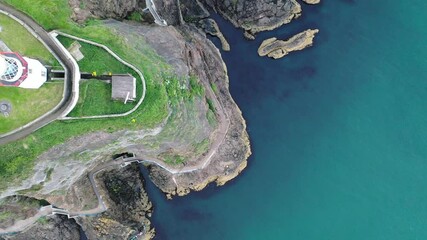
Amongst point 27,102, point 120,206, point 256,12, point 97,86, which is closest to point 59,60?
point 97,86

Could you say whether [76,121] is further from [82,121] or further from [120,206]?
[120,206]

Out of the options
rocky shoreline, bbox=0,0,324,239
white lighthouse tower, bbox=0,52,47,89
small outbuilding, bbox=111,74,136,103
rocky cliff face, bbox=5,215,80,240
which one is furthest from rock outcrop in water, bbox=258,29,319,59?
rocky cliff face, bbox=5,215,80,240

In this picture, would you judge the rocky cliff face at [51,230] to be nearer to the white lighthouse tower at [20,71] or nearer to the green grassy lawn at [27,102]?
the green grassy lawn at [27,102]

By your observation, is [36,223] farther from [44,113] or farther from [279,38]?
[279,38]

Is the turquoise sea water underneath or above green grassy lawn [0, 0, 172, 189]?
underneath

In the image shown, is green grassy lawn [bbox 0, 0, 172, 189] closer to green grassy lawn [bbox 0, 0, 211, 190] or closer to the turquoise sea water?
green grassy lawn [bbox 0, 0, 211, 190]

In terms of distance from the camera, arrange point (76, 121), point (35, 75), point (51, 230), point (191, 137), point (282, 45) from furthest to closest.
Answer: point (282, 45) → point (51, 230) → point (191, 137) → point (76, 121) → point (35, 75)
